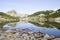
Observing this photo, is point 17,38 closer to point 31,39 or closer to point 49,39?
point 31,39

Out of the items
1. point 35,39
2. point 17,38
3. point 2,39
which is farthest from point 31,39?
point 2,39

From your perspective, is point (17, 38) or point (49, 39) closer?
point (49, 39)

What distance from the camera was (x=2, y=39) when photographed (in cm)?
2786

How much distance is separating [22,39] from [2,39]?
4015mm

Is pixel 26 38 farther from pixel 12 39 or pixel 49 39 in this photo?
pixel 49 39

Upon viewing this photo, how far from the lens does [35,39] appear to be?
2705cm

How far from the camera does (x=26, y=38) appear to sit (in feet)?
92.2

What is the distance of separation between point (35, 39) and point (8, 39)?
18.3 ft

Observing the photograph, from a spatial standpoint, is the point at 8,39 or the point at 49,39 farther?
the point at 8,39

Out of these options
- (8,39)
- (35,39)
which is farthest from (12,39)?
(35,39)

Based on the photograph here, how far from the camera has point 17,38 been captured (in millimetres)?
28750

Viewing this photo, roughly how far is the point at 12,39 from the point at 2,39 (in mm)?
1993

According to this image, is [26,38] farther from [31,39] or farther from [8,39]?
[8,39]

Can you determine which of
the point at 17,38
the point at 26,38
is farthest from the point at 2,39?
the point at 26,38
